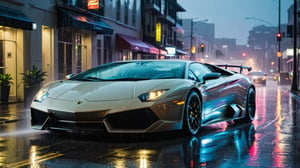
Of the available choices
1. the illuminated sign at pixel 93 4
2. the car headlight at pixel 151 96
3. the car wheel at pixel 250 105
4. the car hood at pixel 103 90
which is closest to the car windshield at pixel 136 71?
the car hood at pixel 103 90

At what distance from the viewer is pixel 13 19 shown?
15695 mm

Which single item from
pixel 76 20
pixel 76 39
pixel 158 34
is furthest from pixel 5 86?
pixel 158 34

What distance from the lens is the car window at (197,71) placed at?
786cm

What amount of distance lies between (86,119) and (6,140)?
4.83 feet

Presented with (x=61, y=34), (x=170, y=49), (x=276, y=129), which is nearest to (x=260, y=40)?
(x=170, y=49)

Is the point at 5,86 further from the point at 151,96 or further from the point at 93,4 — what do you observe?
the point at 151,96

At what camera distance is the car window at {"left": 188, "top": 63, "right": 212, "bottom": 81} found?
7863 millimetres

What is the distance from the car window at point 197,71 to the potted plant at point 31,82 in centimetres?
961

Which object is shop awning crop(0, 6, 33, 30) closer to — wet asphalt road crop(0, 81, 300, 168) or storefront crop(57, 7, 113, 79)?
storefront crop(57, 7, 113, 79)

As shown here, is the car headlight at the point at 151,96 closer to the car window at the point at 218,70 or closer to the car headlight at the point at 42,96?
the car headlight at the point at 42,96

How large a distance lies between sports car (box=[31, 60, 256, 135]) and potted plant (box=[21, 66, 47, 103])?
931 cm

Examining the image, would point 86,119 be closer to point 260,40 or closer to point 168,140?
point 168,140

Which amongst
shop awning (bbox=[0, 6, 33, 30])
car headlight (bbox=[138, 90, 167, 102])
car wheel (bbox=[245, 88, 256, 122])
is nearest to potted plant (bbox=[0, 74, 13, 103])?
Answer: shop awning (bbox=[0, 6, 33, 30])

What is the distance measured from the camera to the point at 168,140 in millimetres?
6922
